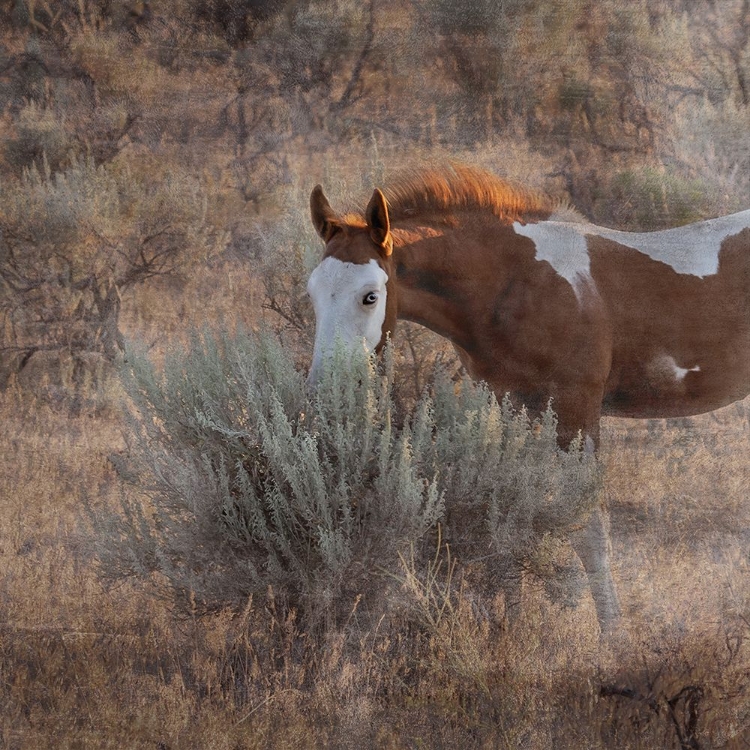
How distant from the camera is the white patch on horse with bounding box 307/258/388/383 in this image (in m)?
2.99

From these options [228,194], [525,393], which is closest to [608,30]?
[228,194]

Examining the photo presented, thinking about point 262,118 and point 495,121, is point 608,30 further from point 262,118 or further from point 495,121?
point 262,118

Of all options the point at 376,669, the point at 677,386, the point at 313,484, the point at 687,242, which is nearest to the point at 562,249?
the point at 687,242

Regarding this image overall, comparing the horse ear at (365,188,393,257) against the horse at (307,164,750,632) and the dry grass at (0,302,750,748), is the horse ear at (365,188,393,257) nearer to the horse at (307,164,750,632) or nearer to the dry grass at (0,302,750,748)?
the horse at (307,164,750,632)

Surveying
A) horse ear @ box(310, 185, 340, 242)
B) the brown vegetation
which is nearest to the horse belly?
the brown vegetation

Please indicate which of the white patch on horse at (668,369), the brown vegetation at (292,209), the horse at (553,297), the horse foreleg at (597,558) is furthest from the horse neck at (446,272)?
the horse foreleg at (597,558)

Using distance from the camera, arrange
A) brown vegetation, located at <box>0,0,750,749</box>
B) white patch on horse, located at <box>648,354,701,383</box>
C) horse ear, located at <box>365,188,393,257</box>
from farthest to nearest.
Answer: white patch on horse, located at <box>648,354,701,383</box> < horse ear, located at <box>365,188,393,257</box> < brown vegetation, located at <box>0,0,750,749</box>

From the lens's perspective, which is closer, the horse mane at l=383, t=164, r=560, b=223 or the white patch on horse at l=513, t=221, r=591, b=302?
the horse mane at l=383, t=164, r=560, b=223

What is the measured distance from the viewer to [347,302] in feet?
9.91

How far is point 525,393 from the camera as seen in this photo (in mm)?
3533

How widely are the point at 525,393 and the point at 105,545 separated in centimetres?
165

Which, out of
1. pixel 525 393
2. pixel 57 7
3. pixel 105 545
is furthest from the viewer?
pixel 57 7

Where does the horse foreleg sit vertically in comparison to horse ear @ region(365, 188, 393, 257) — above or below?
below

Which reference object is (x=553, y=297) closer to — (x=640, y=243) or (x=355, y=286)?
(x=640, y=243)
